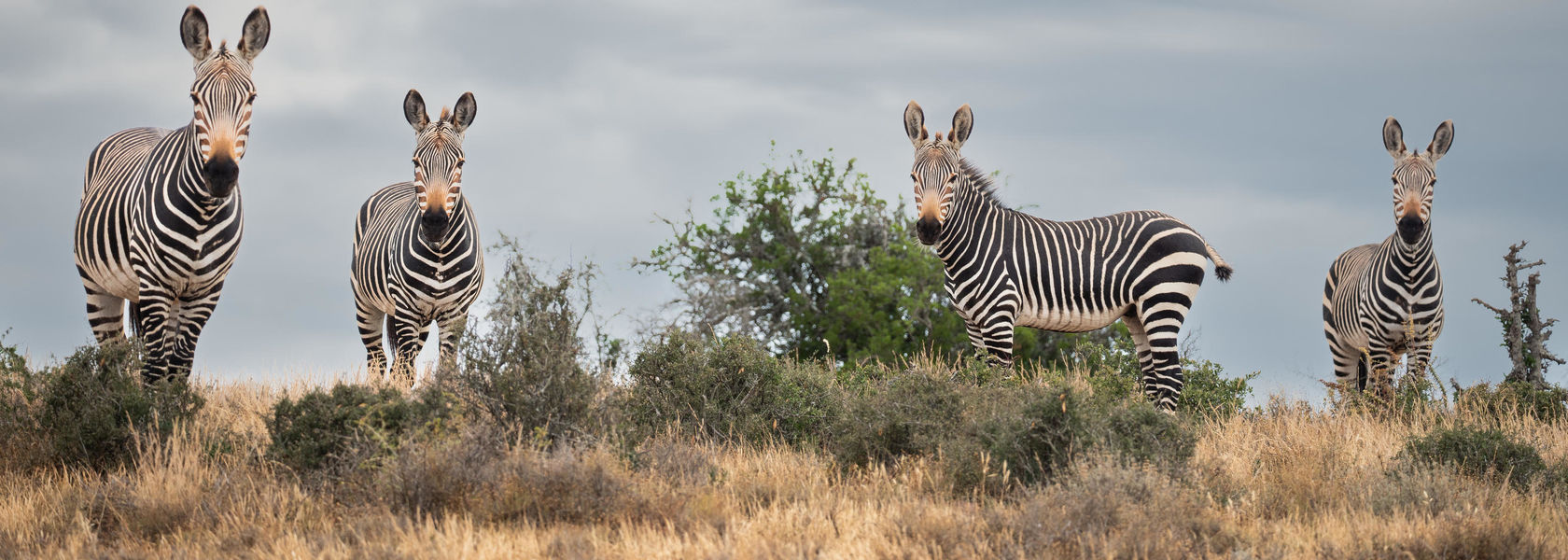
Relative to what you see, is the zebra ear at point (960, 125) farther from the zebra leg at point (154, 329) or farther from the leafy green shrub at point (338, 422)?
the zebra leg at point (154, 329)

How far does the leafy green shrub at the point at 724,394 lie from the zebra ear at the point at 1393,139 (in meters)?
7.75

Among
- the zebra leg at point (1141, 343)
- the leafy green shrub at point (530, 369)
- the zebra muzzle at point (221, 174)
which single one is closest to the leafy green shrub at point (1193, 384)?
the zebra leg at point (1141, 343)

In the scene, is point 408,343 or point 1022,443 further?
point 408,343

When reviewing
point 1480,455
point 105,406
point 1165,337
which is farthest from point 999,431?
point 105,406

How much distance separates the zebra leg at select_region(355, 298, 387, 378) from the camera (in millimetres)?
14062

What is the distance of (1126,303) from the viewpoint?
13070 mm

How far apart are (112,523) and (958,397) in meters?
6.26

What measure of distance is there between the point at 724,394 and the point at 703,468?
272 centimetres

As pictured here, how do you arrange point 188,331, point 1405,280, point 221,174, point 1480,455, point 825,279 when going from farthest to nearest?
point 825,279, point 1405,280, point 188,331, point 221,174, point 1480,455

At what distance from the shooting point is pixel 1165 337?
41.7 feet

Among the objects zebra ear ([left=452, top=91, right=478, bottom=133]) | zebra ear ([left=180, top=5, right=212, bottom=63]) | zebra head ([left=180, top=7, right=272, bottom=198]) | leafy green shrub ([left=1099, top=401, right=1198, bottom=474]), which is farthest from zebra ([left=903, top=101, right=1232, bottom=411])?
zebra ear ([left=180, top=5, right=212, bottom=63])

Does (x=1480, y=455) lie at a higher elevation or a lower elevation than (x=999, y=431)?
lower

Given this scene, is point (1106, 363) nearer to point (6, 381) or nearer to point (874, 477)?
point (874, 477)

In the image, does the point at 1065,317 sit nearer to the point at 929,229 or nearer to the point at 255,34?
the point at 929,229
